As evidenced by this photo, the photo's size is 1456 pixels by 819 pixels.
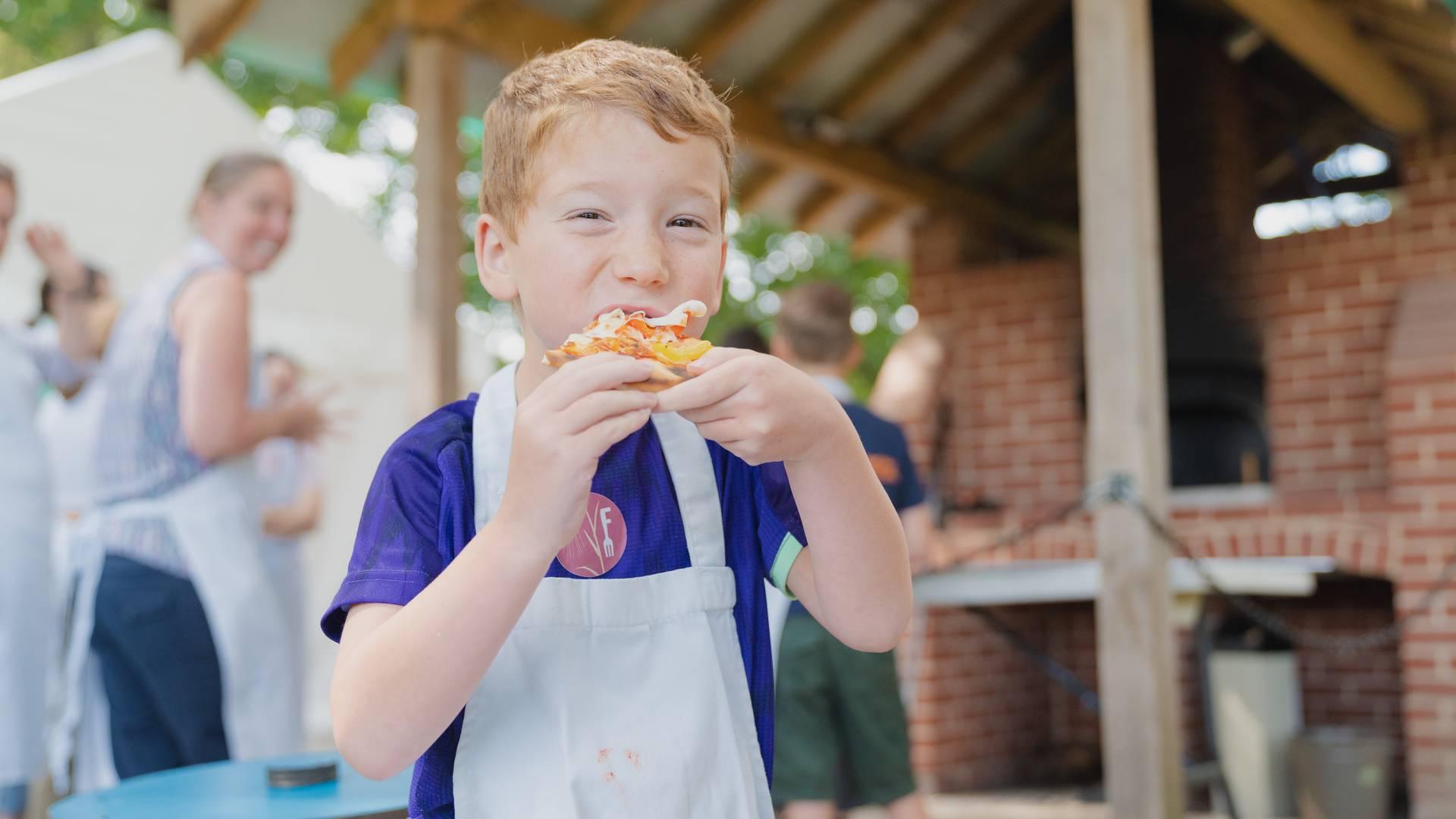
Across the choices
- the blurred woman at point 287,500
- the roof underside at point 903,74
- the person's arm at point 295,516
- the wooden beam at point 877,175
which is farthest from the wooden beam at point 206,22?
the wooden beam at point 877,175

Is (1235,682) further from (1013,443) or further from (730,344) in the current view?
(730,344)

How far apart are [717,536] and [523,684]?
0.22m

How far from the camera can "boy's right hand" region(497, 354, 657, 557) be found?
Result: 0.96 metres

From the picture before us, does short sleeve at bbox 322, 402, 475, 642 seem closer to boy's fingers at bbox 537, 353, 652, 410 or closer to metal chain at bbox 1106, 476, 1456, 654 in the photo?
boy's fingers at bbox 537, 353, 652, 410

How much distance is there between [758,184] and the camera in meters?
6.46

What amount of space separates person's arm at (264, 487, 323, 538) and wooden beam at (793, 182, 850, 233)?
9.78ft

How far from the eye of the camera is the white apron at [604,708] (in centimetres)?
110

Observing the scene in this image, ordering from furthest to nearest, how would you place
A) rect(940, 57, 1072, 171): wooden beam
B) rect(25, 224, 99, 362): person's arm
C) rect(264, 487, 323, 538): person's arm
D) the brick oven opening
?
rect(940, 57, 1072, 171): wooden beam → the brick oven opening → rect(264, 487, 323, 538): person's arm → rect(25, 224, 99, 362): person's arm

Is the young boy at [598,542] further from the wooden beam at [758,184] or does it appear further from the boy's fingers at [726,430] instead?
the wooden beam at [758,184]

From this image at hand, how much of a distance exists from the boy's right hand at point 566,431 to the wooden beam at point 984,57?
18.4 feet

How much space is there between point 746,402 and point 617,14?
4242 millimetres

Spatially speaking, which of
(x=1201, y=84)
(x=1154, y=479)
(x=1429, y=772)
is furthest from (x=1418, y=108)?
(x=1154, y=479)

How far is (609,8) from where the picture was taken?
4.97 m

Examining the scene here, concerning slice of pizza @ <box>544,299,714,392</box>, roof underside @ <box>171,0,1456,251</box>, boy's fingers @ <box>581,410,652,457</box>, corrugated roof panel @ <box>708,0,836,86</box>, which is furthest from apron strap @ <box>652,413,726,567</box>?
corrugated roof panel @ <box>708,0,836,86</box>
